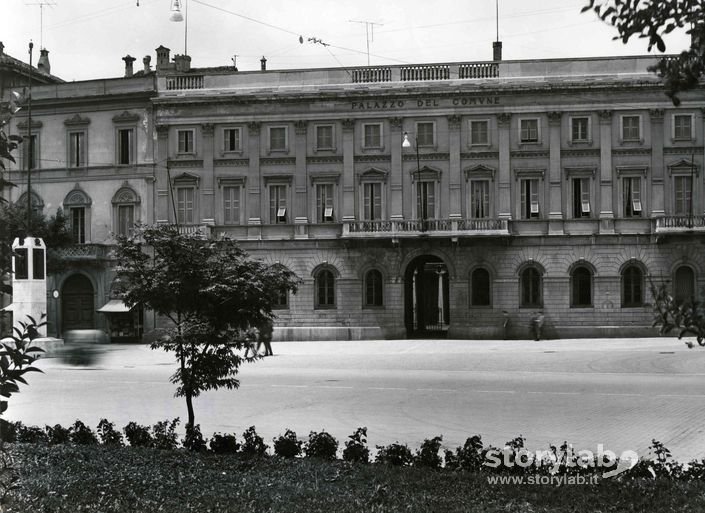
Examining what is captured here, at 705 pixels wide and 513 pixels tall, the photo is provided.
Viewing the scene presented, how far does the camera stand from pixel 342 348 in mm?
35750

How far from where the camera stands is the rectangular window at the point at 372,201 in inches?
1645

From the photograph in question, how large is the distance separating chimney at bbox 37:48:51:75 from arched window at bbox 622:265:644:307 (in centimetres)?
3434

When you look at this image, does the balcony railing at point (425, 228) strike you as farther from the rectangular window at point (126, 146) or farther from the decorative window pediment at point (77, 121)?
the decorative window pediment at point (77, 121)

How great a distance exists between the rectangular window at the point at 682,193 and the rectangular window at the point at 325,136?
54.5ft

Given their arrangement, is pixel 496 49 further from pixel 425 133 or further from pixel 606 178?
pixel 606 178

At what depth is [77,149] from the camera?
44.2 meters

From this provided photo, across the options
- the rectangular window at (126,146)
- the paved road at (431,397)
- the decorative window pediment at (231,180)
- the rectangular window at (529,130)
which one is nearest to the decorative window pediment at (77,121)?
the rectangular window at (126,146)

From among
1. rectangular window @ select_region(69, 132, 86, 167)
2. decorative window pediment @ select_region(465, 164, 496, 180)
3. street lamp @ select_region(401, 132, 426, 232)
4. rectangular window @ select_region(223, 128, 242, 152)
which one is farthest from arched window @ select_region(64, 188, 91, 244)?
decorative window pediment @ select_region(465, 164, 496, 180)

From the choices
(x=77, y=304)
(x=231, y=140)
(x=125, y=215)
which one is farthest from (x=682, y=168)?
(x=77, y=304)

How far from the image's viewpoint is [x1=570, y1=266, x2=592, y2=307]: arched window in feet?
133

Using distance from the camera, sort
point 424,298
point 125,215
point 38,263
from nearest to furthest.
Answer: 1. point 38,263
2. point 125,215
3. point 424,298

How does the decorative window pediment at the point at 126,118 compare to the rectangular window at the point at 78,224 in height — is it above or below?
above

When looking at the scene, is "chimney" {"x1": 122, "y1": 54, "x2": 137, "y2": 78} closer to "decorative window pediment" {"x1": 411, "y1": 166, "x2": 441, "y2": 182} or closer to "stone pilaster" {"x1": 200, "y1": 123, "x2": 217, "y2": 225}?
"stone pilaster" {"x1": 200, "y1": 123, "x2": 217, "y2": 225}

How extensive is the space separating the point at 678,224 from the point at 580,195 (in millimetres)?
4626
